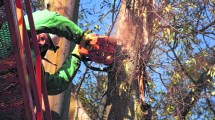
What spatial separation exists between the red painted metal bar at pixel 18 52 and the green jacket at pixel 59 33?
2.63ft

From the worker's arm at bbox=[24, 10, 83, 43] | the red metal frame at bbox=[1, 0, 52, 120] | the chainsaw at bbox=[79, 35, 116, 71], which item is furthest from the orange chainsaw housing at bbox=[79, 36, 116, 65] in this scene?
the red metal frame at bbox=[1, 0, 52, 120]

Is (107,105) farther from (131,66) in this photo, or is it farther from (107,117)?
(131,66)

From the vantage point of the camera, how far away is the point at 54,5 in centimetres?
501

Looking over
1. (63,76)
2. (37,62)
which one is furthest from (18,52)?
(63,76)

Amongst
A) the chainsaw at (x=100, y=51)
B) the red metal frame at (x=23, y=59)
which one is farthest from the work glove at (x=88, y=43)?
the red metal frame at (x=23, y=59)

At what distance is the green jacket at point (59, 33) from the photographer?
153 inches

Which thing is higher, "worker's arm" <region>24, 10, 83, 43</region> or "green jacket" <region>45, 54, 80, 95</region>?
"worker's arm" <region>24, 10, 83, 43</region>

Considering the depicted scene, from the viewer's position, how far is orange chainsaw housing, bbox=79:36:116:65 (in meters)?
4.50

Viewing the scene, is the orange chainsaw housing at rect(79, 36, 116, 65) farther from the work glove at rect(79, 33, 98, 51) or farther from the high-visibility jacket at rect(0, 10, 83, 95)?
the high-visibility jacket at rect(0, 10, 83, 95)

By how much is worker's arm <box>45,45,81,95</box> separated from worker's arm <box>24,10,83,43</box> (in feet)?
1.11

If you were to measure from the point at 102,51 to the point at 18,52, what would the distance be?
171 centimetres

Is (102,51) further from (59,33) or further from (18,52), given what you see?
(18,52)

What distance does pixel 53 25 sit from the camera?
393 cm

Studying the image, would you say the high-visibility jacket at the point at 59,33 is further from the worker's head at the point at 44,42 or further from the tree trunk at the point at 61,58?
the tree trunk at the point at 61,58
